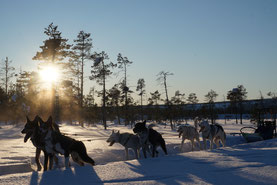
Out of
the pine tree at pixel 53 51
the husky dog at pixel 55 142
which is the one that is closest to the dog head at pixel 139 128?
the husky dog at pixel 55 142

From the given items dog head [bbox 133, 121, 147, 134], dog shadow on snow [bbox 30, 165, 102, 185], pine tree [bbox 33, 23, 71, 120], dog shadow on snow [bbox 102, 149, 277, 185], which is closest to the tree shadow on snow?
dog shadow on snow [bbox 102, 149, 277, 185]

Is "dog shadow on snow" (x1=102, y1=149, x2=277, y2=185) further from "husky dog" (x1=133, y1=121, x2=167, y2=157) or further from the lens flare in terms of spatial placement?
the lens flare

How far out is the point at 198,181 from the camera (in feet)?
12.0

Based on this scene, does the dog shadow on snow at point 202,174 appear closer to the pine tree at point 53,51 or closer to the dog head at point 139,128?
the dog head at point 139,128

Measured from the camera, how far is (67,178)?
13.5 ft

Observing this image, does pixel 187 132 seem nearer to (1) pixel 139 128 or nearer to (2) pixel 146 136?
(2) pixel 146 136

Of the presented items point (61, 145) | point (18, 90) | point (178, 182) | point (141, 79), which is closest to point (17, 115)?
point (18, 90)

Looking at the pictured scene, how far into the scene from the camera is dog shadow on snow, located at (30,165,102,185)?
12.8 ft

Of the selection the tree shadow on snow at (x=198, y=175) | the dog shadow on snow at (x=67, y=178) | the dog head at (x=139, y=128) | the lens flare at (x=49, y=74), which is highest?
the lens flare at (x=49, y=74)

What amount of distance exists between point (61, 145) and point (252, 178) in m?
3.81

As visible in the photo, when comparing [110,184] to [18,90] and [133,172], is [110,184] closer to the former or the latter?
[133,172]

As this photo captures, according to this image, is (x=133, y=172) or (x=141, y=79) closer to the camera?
(x=133, y=172)

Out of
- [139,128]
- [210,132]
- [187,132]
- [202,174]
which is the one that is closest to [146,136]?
[139,128]

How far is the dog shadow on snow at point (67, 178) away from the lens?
389 centimetres
